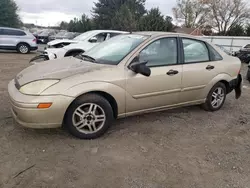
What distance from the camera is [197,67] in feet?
14.5

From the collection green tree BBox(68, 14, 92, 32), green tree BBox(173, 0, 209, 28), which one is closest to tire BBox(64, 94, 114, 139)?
green tree BBox(68, 14, 92, 32)

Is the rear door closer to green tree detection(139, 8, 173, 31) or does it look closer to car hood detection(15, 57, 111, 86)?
car hood detection(15, 57, 111, 86)

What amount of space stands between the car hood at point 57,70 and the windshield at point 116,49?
23cm

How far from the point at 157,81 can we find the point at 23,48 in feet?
45.4

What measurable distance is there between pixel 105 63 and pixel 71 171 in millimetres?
1699


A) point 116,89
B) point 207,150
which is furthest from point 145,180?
point 116,89

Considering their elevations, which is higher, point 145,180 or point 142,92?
point 142,92

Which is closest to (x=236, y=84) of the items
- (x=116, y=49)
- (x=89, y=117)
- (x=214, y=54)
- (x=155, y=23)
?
(x=214, y=54)

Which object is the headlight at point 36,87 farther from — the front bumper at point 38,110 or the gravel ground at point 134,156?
the gravel ground at point 134,156

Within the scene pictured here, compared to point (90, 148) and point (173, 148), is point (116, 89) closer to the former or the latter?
point (90, 148)

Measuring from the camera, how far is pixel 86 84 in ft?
11.1

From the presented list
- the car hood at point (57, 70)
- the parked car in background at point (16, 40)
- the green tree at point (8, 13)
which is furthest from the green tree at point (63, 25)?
the car hood at point (57, 70)

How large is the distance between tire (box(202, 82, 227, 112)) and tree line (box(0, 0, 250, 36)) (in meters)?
24.7

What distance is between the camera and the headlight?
3.22 metres
